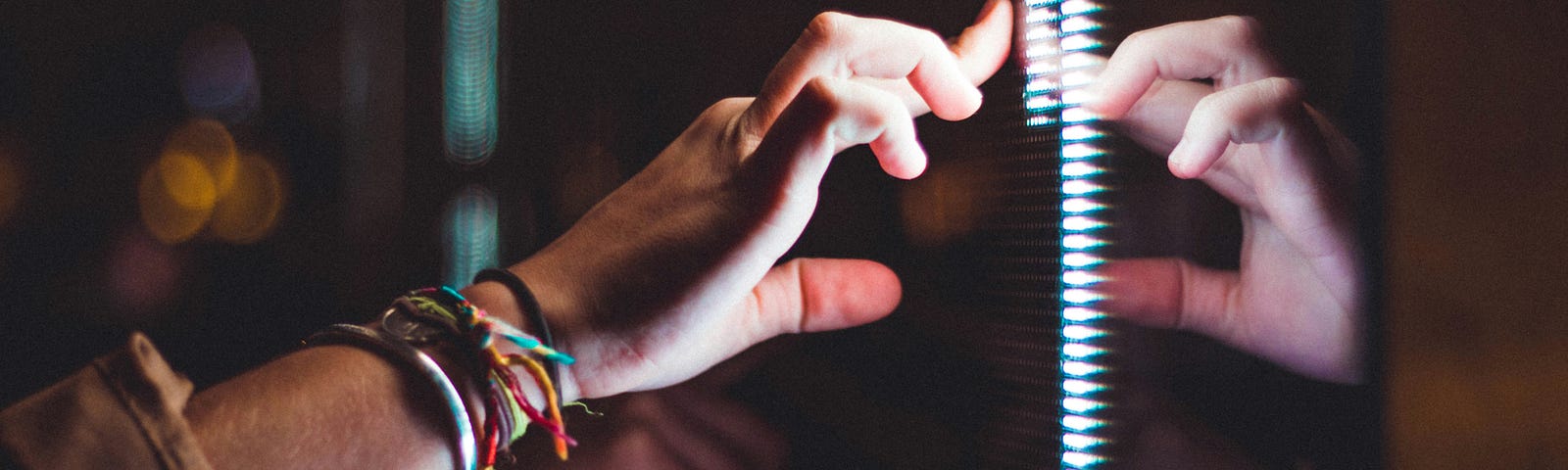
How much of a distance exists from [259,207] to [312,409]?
3.41 ft

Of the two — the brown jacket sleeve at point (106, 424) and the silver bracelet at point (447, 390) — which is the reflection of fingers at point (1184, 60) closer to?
the silver bracelet at point (447, 390)

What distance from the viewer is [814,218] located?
2.69ft

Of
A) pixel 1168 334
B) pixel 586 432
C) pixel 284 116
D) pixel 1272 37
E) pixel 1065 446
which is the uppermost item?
pixel 1272 37

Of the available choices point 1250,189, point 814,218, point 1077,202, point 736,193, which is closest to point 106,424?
point 736,193

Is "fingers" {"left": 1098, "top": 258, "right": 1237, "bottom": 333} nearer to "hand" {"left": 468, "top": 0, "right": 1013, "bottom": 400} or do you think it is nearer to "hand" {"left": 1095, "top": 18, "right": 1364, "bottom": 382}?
"hand" {"left": 1095, "top": 18, "right": 1364, "bottom": 382}

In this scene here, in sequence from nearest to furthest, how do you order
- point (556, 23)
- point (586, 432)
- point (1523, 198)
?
1. point (1523, 198)
2. point (586, 432)
3. point (556, 23)

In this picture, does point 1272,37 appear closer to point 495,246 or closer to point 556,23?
point 556,23

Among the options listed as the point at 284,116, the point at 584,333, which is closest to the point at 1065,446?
the point at 584,333

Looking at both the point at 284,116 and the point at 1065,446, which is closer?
the point at 1065,446

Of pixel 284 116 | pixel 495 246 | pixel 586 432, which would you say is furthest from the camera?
pixel 284 116

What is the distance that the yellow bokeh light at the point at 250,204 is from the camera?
1402 mm

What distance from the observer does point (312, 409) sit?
636 mm

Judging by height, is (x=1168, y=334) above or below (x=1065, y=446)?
above

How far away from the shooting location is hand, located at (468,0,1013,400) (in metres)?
0.64
